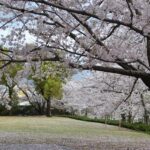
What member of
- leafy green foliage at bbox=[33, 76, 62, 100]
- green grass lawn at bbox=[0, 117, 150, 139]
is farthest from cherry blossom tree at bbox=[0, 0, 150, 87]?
leafy green foliage at bbox=[33, 76, 62, 100]

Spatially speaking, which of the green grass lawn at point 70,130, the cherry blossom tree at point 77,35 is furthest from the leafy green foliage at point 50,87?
the cherry blossom tree at point 77,35

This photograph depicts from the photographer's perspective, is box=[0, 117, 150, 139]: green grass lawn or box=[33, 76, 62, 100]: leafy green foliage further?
box=[33, 76, 62, 100]: leafy green foliage

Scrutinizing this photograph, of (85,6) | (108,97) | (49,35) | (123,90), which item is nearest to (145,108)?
(123,90)

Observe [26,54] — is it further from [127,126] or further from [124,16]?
[127,126]

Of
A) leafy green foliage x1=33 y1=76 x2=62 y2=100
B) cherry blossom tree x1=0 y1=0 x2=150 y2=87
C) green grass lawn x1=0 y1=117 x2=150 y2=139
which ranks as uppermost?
leafy green foliage x1=33 y1=76 x2=62 y2=100

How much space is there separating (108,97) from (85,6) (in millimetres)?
19907

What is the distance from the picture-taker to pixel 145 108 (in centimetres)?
2467

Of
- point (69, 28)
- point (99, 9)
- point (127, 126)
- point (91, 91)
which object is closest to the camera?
point (99, 9)

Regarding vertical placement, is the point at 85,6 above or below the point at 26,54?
above

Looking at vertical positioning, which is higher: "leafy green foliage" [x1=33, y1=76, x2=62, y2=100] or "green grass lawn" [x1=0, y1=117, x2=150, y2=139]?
"leafy green foliage" [x1=33, y1=76, x2=62, y2=100]

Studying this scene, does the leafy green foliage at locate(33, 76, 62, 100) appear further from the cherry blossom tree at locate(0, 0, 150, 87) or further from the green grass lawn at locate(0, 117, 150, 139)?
the cherry blossom tree at locate(0, 0, 150, 87)

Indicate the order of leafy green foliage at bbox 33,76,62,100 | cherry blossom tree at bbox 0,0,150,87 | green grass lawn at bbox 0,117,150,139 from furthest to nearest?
leafy green foliage at bbox 33,76,62,100
green grass lawn at bbox 0,117,150,139
cherry blossom tree at bbox 0,0,150,87

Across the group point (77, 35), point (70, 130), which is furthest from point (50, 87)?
point (77, 35)

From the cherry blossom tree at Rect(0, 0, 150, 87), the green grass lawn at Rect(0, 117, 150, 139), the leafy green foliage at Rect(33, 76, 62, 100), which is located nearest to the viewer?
the cherry blossom tree at Rect(0, 0, 150, 87)
